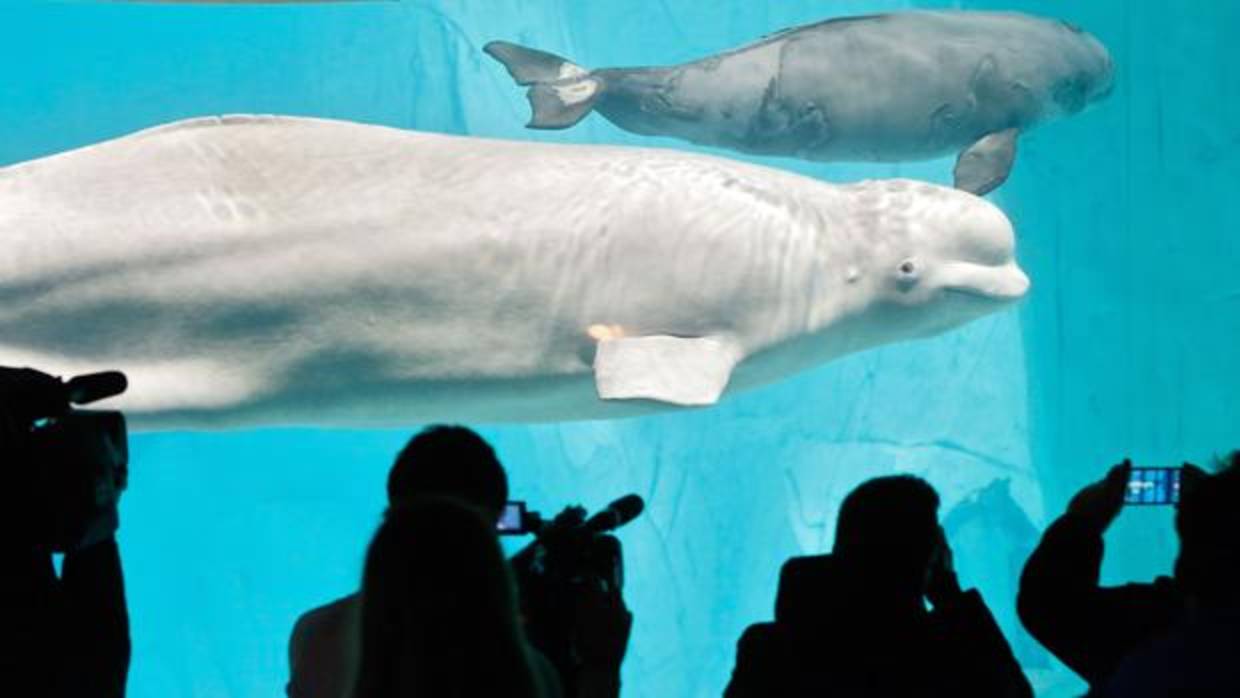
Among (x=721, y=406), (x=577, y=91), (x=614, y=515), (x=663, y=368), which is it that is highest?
(x=577, y=91)

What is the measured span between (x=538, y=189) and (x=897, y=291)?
6.79 feet

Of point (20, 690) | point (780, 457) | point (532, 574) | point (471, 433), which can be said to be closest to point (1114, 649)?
point (532, 574)

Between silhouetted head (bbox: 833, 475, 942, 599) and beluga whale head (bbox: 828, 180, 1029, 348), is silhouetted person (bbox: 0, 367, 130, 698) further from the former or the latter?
beluga whale head (bbox: 828, 180, 1029, 348)

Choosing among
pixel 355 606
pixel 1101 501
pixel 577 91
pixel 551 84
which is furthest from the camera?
pixel 551 84

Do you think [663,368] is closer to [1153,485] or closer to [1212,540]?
[1153,485]

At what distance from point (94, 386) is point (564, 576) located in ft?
4.07

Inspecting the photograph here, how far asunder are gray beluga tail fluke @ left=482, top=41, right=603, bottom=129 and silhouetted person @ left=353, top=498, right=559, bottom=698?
835 cm

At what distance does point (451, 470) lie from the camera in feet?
10.9

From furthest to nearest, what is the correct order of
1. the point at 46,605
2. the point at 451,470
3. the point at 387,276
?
the point at 387,276 → the point at 451,470 → the point at 46,605

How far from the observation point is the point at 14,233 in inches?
242

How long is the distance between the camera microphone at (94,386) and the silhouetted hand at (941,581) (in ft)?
6.84

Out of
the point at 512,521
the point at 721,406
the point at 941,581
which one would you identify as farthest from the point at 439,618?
the point at 721,406

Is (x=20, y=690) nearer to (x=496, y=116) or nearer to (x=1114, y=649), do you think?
(x=1114, y=649)

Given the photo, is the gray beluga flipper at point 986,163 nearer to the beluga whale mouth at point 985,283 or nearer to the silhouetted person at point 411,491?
the beluga whale mouth at point 985,283
